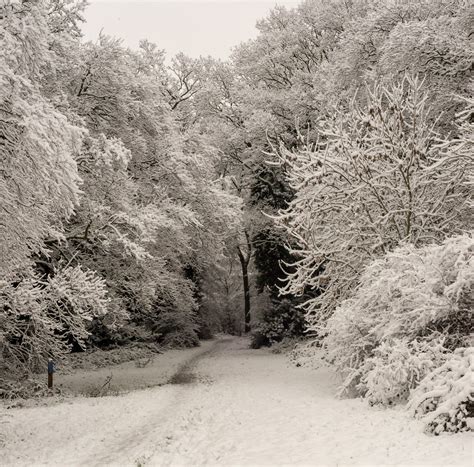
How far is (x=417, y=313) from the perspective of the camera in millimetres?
9867

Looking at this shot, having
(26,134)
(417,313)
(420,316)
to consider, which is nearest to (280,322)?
(417,313)

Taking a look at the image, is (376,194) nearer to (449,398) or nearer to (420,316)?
(420,316)

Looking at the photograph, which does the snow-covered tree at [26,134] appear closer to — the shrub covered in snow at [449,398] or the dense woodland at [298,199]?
the dense woodland at [298,199]

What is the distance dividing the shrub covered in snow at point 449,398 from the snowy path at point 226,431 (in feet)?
0.79

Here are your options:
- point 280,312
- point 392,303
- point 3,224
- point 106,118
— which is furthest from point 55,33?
point 280,312

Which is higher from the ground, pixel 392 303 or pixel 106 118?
pixel 106 118

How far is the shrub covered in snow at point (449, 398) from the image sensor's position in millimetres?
7191

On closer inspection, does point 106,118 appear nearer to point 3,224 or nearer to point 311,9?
point 3,224

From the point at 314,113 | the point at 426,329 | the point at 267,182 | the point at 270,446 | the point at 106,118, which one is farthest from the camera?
the point at 267,182

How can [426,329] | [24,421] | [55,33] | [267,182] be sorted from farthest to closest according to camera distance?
[267,182] < [55,33] < [24,421] < [426,329]

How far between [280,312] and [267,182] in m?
6.80

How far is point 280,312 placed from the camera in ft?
85.0

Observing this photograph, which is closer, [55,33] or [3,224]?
[3,224]

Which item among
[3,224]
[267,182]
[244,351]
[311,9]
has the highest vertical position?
[311,9]
